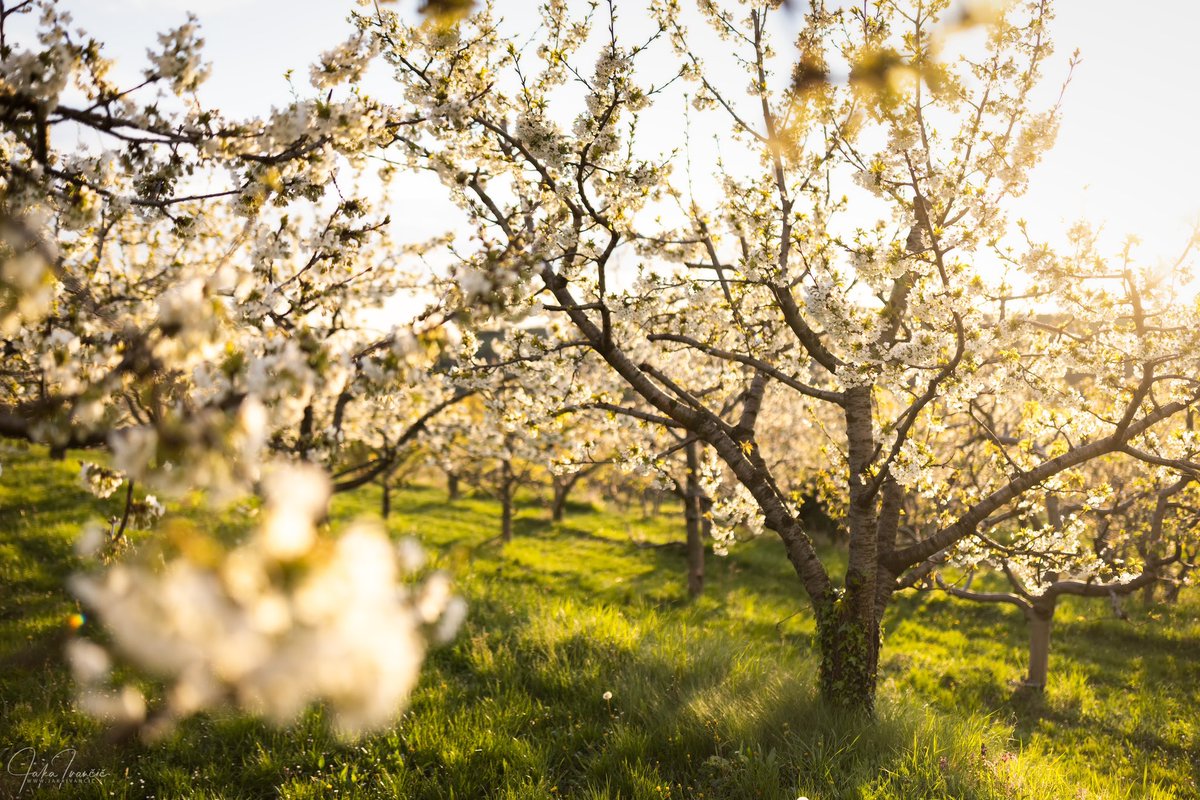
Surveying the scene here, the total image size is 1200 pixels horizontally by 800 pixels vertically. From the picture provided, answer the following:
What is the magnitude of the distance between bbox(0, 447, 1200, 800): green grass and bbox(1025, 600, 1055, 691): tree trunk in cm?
23

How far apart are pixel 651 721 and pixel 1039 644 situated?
21.3ft

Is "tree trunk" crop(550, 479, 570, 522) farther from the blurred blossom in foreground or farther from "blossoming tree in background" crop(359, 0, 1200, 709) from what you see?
the blurred blossom in foreground

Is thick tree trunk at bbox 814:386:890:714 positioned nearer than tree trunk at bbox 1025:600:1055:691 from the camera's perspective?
Yes

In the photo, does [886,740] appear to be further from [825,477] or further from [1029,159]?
[1029,159]

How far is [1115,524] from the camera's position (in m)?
15.3

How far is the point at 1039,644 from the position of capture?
8930 millimetres

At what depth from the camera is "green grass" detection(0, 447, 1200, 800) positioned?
193 inches

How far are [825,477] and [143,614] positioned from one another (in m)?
7.16

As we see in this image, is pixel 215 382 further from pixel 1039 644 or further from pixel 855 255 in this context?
pixel 1039 644

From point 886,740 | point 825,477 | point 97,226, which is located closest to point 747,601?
point 825,477

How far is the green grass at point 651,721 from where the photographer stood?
4.89 m
